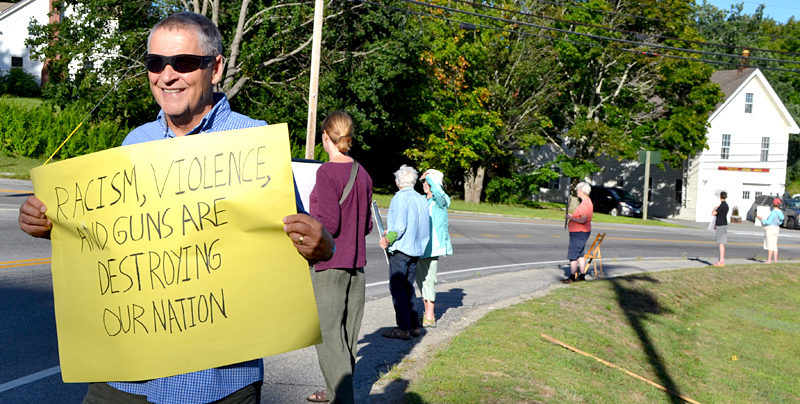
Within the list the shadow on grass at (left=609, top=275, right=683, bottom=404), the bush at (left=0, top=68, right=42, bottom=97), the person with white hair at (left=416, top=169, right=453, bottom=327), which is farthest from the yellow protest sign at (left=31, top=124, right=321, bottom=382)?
the bush at (left=0, top=68, right=42, bottom=97)

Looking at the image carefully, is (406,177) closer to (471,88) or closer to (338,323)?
(338,323)

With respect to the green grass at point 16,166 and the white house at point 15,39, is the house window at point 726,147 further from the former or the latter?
the white house at point 15,39

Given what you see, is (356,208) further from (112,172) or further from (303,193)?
(112,172)

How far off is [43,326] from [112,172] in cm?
560

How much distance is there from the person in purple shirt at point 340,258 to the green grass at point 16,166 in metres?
22.0

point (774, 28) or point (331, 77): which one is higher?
point (774, 28)

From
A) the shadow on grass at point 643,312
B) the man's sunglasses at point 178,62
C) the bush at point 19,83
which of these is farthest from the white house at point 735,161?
the man's sunglasses at point 178,62

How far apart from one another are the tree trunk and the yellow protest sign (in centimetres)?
3621

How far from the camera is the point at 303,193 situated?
3.78 metres

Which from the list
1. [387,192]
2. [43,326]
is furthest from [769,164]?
[43,326]

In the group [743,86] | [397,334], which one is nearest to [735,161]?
[743,86]

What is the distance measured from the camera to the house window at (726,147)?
47594mm

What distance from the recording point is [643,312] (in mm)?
12438

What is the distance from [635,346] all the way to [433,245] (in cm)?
378
